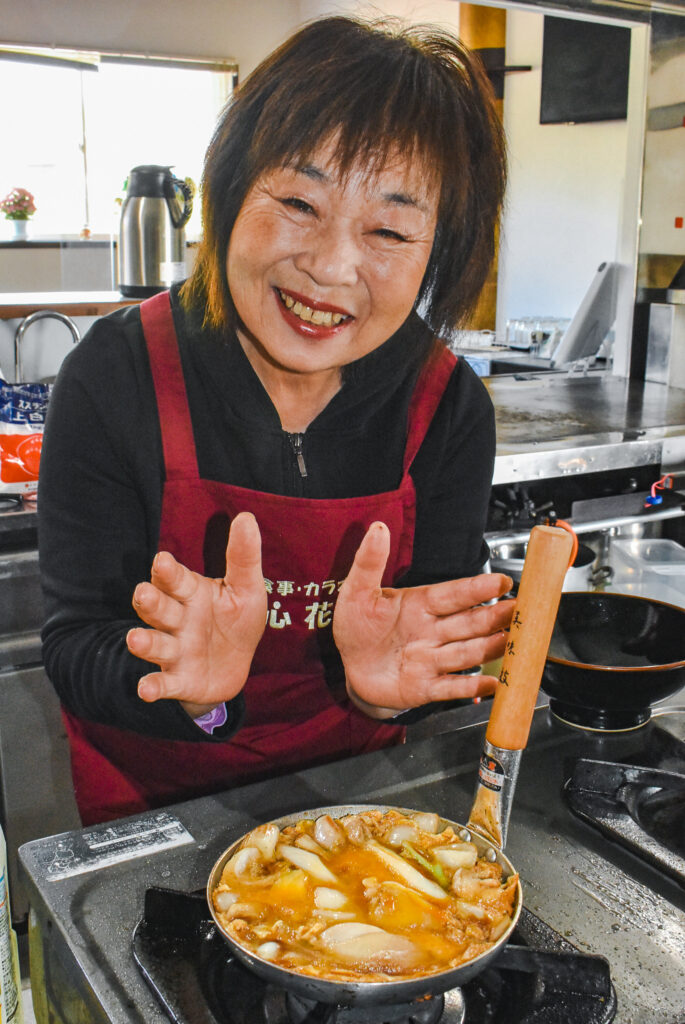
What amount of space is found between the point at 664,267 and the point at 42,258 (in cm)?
595

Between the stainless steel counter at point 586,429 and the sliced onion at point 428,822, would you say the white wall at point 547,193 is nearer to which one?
the stainless steel counter at point 586,429

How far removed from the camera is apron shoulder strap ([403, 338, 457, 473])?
1.31 metres

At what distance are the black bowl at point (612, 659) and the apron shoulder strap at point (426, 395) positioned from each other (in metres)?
0.29

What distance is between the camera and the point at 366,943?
0.66 meters

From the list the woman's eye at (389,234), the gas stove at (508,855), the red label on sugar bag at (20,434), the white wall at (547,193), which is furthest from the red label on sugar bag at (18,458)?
the white wall at (547,193)

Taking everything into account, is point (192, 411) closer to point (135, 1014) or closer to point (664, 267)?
point (135, 1014)

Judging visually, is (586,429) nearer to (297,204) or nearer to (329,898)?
(297,204)

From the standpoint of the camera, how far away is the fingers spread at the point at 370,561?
945 mm

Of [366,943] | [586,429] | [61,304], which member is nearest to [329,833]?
[366,943]

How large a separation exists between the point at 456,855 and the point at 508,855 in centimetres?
14

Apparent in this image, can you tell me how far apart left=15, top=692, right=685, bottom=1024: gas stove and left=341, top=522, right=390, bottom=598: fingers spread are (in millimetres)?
194

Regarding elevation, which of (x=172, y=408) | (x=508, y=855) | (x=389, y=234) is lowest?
(x=508, y=855)

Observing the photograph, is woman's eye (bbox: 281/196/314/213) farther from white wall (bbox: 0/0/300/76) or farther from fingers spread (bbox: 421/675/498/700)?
white wall (bbox: 0/0/300/76)

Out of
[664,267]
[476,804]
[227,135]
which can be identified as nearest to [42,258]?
[664,267]
